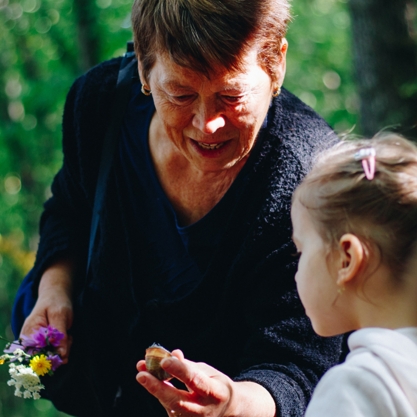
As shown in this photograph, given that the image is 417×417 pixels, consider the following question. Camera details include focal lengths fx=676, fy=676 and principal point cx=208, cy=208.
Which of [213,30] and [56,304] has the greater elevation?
[213,30]

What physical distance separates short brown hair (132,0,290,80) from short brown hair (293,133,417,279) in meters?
0.48

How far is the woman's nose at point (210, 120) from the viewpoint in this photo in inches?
80.5

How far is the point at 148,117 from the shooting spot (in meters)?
2.53

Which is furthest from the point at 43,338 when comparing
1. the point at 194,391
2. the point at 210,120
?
the point at 210,120

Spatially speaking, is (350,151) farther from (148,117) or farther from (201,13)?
(148,117)

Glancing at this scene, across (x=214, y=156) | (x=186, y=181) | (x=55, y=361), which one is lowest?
(x=55, y=361)

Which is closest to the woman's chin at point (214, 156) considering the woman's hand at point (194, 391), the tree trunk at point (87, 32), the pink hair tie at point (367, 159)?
the pink hair tie at point (367, 159)

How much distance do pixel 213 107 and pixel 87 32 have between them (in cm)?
351

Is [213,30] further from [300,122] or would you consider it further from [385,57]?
[385,57]

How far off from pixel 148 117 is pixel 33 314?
0.86 metres

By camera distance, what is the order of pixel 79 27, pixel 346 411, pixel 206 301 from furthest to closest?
pixel 79 27, pixel 206 301, pixel 346 411

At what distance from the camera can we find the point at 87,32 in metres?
5.25

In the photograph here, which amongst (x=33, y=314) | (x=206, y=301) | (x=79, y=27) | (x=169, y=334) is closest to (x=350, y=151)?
(x=206, y=301)

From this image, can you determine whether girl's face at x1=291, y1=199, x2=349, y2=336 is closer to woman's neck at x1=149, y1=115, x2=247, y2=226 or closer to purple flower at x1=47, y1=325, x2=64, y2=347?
woman's neck at x1=149, y1=115, x2=247, y2=226
